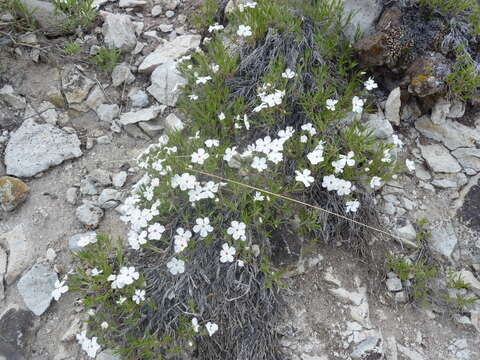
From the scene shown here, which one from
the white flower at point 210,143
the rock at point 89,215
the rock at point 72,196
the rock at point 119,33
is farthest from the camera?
the rock at point 119,33

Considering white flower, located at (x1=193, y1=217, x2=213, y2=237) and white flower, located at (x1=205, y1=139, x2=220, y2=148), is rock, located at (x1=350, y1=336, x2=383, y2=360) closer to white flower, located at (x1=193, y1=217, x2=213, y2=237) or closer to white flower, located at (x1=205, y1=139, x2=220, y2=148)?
white flower, located at (x1=193, y1=217, x2=213, y2=237)

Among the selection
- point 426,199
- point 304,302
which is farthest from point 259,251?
point 426,199

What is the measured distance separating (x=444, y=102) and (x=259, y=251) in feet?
8.00

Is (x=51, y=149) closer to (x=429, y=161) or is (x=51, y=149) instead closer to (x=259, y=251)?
(x=259, y=251)

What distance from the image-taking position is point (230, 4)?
4.95m

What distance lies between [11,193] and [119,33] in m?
2.20

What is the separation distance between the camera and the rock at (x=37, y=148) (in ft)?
13.4

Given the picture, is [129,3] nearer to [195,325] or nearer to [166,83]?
[166,83]

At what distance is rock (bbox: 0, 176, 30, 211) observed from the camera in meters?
3.88

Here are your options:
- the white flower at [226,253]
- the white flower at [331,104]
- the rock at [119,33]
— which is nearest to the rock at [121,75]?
the rock at [119,33]

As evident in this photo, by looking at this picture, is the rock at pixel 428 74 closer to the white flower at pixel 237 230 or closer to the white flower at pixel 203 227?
the white flower at pixel 237 230

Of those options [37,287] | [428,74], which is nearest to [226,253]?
[37,287]

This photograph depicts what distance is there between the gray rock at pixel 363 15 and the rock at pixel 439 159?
141 centimetres

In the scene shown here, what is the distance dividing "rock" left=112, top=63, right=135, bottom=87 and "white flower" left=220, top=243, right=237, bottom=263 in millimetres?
2399
